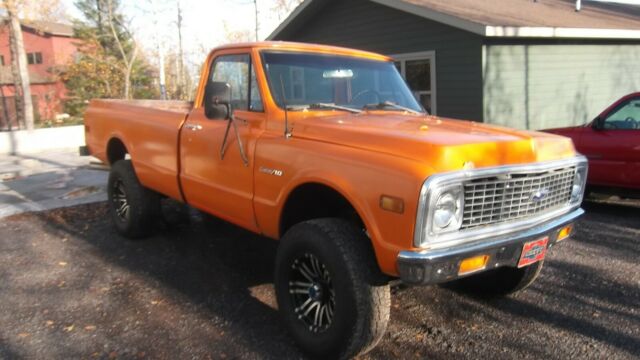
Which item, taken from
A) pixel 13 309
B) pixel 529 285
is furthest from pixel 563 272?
pixel 13 309

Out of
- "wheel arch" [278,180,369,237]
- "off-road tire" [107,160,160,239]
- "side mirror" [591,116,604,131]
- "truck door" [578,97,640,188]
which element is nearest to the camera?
"wheel arch" [278,180,369,237]

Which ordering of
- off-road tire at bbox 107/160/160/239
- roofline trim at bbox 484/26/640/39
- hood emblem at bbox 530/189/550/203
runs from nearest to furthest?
hood emblem at bbox 530/189/550/203 → off-road tire at bbox 107/160/160/239 → roofline trim at bbox 484/26/640/39

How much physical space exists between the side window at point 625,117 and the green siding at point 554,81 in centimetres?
348

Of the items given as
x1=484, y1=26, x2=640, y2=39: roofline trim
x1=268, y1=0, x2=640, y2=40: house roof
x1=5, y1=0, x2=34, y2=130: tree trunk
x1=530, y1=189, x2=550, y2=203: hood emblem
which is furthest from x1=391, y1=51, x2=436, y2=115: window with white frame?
x1=5, y1=0, x2=34, y2=130: tree trunk

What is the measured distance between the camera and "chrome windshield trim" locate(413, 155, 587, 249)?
9.23 feet

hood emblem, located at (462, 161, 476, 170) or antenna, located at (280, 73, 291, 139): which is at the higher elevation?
antenna, located at (280, 73, 291, 139)

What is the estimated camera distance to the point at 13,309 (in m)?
4.25

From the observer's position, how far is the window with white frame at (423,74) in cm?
1121

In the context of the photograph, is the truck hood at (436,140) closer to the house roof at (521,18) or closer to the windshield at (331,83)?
the windshield at (331,83)

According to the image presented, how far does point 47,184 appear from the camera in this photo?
33.0 feet

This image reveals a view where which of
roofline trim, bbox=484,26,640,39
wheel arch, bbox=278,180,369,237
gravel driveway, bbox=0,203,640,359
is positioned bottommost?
gravel driveway, bbox=0,203,640,359

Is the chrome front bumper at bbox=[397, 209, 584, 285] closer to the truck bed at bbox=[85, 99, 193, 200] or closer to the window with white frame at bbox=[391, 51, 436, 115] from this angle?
the truck bed at bbox=[85, 99, 193, 200]

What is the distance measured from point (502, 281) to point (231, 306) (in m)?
2.13

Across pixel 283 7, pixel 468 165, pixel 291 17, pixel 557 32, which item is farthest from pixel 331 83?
pixel 283 7
